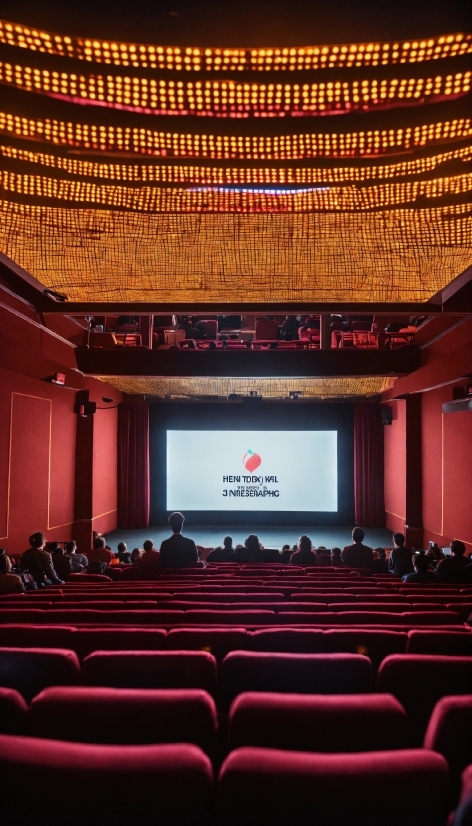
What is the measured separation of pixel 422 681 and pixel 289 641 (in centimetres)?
62

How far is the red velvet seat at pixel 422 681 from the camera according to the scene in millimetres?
1490

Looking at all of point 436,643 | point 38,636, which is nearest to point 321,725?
point 436,643

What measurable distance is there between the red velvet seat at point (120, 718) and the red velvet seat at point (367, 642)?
1.04 metres

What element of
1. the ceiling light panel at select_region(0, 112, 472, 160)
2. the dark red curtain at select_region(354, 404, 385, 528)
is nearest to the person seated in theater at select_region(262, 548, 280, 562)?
the ceiling light panel at select_region(0, 112, 472, 160)

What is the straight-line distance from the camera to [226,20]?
1466 mm

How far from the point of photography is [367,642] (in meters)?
2.04

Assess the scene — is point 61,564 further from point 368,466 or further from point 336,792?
point 368,466

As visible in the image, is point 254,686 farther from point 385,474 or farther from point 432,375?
point 385,474

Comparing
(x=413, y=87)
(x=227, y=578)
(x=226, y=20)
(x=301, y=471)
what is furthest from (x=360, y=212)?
(x=301, y=471)

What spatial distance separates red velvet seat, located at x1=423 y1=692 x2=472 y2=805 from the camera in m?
1.06

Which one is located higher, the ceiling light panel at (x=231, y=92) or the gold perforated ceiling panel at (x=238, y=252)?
the ceiling light panel at (x=231, y=92)

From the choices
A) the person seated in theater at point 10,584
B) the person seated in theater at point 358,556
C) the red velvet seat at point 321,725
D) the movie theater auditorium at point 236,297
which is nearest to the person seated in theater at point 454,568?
the movie theater auditorium at point 236,297

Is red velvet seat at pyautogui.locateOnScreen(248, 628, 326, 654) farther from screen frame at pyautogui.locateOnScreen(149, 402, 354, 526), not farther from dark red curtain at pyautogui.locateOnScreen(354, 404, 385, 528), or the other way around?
dark red curtain at pyautogui.locateOnScreen(354, 404, 385, 528)

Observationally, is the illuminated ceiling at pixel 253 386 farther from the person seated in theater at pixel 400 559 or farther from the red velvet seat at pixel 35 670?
the red velvet seat at pixel 35 670
